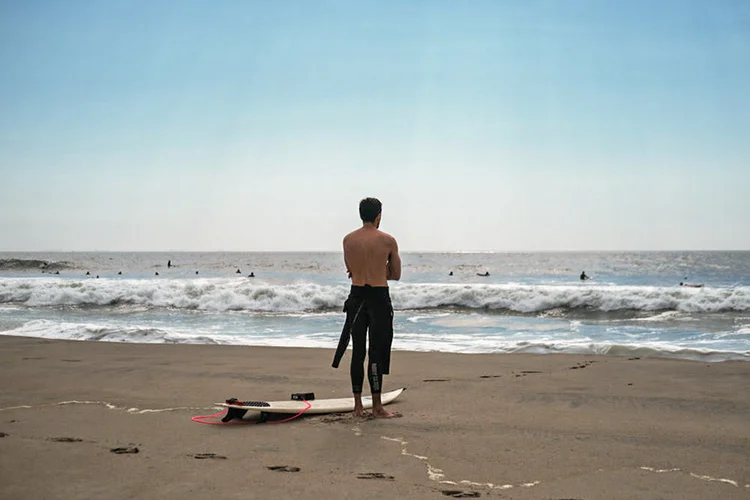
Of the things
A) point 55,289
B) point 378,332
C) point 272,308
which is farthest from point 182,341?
point 55,289

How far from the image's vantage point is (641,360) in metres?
9.22

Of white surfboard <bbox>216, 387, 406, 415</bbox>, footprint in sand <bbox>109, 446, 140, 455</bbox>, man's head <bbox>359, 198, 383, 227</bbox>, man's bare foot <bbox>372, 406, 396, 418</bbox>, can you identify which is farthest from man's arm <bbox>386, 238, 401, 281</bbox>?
footprint in sand <bbox>109, 446, 140, 455</bbox>

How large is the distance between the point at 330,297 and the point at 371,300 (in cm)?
1869

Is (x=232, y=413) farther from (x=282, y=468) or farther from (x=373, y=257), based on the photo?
(x=373, y=257)

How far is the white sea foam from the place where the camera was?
2139 centimetres

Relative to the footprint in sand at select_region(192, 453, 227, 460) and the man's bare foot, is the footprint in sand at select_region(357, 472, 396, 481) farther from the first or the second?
the man's bare foot

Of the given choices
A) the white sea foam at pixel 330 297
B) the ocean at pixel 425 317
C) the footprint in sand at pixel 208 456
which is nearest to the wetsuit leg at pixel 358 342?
the footprint in sand at pixel 208 456

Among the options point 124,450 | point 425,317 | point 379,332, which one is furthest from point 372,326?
point 425,317

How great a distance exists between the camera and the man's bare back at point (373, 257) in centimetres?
568

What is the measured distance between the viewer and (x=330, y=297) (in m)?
24.3

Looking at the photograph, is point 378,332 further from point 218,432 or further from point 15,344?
point 15,344

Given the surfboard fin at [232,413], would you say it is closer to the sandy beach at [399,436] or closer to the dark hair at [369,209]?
the sandy beach at [399,436]

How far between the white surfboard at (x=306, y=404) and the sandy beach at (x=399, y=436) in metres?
0.15

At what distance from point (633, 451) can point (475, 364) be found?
4.58m
